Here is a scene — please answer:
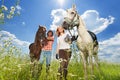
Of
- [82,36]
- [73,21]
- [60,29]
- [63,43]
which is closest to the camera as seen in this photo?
[63,43]

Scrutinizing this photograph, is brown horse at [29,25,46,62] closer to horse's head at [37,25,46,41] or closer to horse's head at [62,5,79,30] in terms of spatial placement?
horse's head at [37,25,46,41]

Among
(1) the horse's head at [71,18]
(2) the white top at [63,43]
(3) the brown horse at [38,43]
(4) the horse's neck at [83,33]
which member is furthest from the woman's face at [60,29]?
(4) the horse's neck at [83,33]

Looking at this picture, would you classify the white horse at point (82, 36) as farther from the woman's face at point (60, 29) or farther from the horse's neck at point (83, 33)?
the woman's face at point (60, 29)

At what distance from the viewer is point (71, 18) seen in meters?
10.4

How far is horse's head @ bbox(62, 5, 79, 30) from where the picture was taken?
1033cm

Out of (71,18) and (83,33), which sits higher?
(71,18)

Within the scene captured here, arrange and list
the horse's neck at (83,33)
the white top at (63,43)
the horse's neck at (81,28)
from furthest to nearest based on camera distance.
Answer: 1. the horse's neck at (81,28)
2. the horse's neck at (83,33)
3. the white top at (63,43)

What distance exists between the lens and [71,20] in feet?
34.3

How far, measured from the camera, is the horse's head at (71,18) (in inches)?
407

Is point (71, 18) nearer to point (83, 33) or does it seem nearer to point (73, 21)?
point (73, 21)

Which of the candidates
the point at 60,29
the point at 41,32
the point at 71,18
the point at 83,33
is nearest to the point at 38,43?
the point at 41,32

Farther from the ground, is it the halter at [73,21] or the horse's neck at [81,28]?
the halter at [73,21]

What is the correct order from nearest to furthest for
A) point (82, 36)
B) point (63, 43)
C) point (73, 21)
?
point (63, 43)
point (82, 36)
point (73, 21)

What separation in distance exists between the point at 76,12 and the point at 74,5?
20.2 inches
